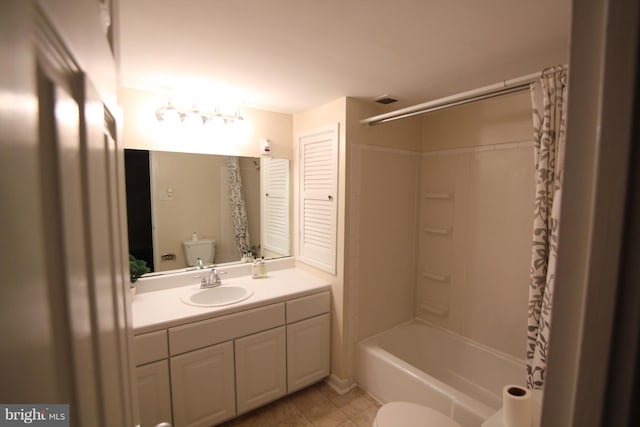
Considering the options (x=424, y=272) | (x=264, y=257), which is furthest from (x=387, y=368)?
(x=264, y=257)

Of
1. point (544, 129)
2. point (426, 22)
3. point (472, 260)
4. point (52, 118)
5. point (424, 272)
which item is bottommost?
point (424, 272)

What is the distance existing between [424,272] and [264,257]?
147cm

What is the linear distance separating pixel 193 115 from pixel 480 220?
2.33 metres

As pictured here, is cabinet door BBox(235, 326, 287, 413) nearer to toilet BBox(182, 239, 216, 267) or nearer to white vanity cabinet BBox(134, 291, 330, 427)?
white vanity cabinet BBox(134, 291, 330, 427)

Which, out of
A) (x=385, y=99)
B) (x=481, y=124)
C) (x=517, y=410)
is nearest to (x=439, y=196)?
(x=481, y=124)

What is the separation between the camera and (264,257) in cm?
255

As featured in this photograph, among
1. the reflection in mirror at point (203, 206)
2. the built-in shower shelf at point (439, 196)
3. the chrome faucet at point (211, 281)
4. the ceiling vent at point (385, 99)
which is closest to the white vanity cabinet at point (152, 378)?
the chrome faucet at point (211, 281)

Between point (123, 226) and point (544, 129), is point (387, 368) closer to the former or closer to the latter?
point (544, 129)

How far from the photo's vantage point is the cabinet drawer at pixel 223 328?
162 centimetres

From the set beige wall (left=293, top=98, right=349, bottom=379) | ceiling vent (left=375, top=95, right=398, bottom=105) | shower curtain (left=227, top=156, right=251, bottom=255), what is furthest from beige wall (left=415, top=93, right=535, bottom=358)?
shower curtain (left=227, top=156, right=251, bottom=255)

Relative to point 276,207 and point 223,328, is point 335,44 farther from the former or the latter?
point 223,328

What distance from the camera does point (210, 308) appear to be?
1.74m

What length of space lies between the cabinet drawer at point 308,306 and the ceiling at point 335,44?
1.48 meters

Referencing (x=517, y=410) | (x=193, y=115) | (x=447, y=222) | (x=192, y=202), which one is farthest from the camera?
(x=447, y=222)
